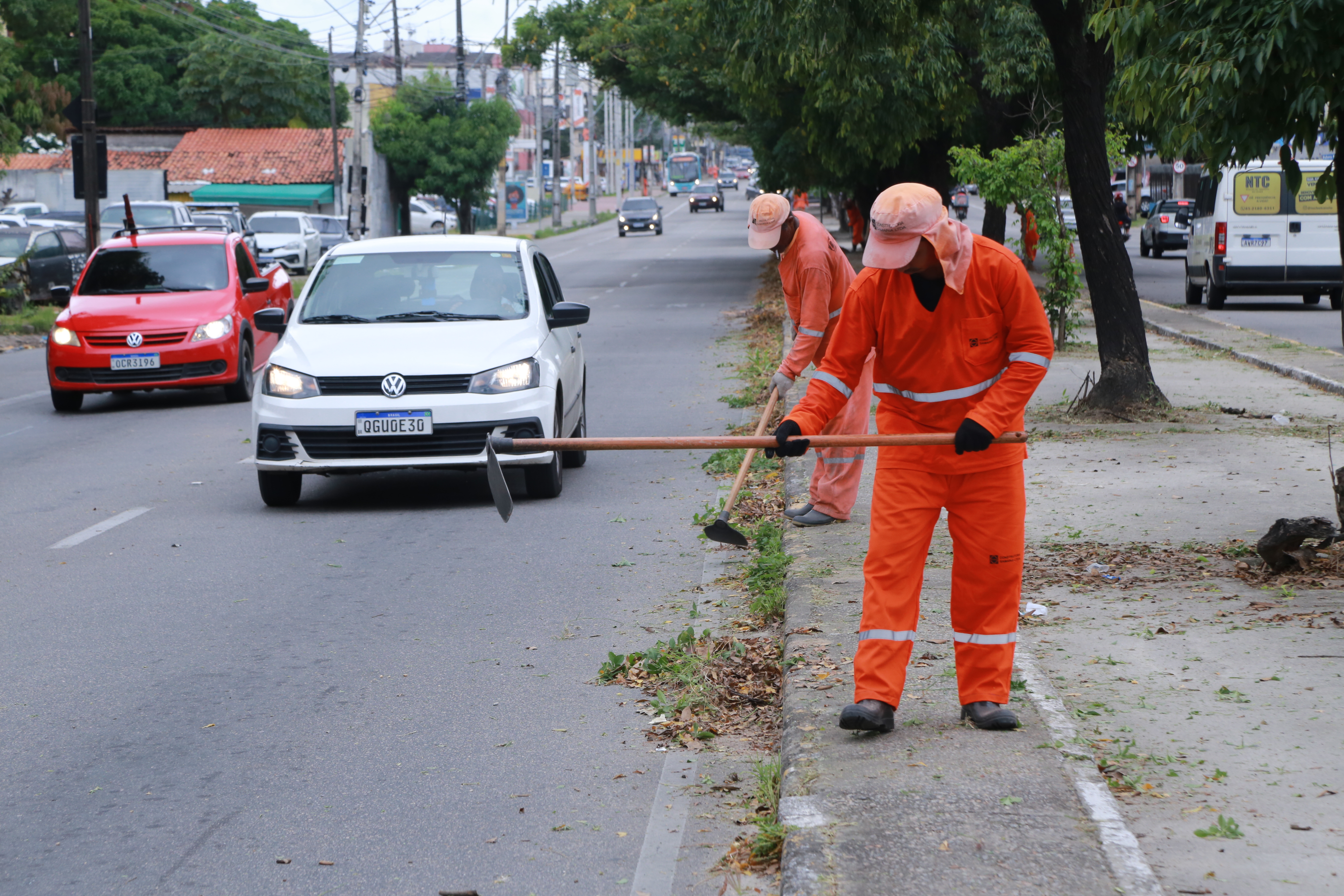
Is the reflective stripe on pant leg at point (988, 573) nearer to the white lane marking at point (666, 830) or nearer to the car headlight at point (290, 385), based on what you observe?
the white lane marking at point (666, 830)

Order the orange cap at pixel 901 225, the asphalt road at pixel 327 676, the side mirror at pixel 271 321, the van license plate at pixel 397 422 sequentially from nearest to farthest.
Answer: the asphalt road at pixel 327 676, the orange cap at pixel 901 225, the van license plate at pixel 397 422, the side mirror at pixel 271 321

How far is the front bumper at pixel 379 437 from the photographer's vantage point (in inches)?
358

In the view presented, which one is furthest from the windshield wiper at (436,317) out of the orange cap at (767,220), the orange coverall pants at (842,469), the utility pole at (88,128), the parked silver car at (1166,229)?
the parked silver car at (1166,229)

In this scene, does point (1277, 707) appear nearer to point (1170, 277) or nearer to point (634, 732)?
point (634, 732)

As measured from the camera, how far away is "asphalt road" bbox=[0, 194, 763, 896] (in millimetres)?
4246

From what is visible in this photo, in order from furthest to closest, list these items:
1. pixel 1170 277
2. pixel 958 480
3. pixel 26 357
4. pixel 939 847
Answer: pixel 1170 277
pixel 26 357
pixel 958 480
pixel 939 847

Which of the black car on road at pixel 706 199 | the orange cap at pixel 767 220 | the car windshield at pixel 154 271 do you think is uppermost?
the black car on road at pixel 706 199

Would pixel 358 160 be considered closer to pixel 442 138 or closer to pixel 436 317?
pixel 442 138

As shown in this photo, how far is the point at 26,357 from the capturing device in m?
21.0

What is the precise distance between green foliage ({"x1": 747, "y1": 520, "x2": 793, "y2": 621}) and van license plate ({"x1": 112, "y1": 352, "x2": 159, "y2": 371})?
785 centimetres

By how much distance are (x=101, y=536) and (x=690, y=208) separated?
285ft

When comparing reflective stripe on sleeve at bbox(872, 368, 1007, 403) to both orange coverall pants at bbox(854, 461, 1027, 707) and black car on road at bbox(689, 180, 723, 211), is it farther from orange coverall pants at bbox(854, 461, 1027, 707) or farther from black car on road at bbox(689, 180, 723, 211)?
black car on road at bbox(689, 180, 723, 211)

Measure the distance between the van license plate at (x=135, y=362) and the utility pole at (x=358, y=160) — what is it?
2396 cm

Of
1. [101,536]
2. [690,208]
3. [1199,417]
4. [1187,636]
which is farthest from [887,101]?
[690,208]
